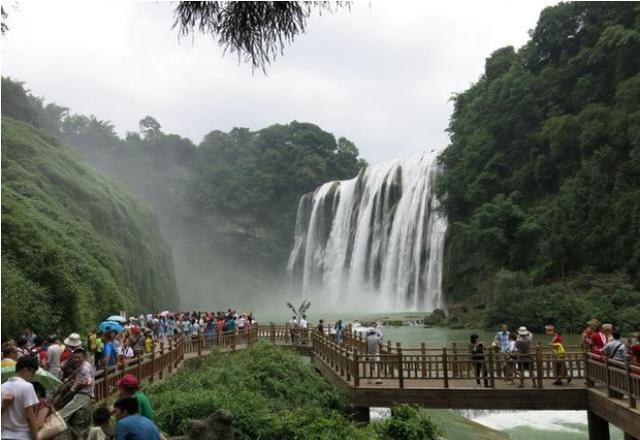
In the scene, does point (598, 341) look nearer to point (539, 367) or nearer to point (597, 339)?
point (597, 339)

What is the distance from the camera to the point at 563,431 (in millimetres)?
15312

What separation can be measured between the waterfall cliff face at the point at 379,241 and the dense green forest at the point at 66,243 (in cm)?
1524

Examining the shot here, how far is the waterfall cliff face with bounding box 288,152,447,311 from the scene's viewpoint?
141 feet

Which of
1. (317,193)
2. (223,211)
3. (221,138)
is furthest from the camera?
(221,138)

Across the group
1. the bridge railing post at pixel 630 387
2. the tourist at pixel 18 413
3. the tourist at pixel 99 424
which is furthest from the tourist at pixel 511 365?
the tourist at pixel 18 413

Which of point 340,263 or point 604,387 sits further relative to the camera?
point 340,263

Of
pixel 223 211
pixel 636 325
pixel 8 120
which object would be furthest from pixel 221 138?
A: pixel 636 325

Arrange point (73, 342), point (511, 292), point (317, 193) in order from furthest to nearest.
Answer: point (317, 193) < point (511, 292) < point (73, 342)

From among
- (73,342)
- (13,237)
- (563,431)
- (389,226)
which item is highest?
(389,226)

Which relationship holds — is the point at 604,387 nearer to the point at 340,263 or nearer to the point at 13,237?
the point at 13,237

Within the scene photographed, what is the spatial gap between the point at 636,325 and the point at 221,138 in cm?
6425

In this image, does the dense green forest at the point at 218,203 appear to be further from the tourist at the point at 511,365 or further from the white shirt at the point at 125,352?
the tourist at the point at 511,365

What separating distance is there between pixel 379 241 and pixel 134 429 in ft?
141

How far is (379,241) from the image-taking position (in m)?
47.3
